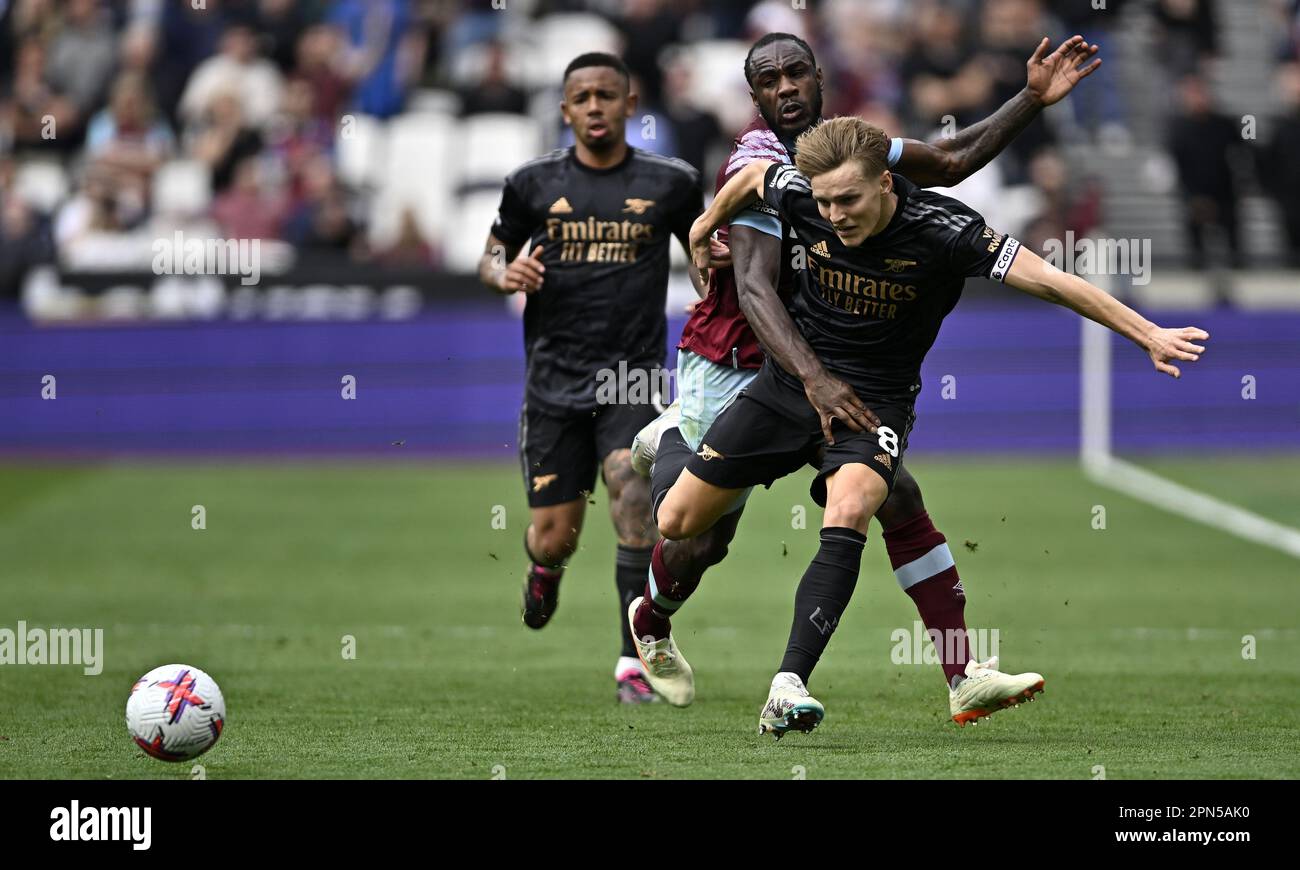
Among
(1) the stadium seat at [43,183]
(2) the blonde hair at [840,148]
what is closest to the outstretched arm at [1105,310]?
(2) the blonde hair at [840,148]

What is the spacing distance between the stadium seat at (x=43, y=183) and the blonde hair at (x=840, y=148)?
16.2 meters

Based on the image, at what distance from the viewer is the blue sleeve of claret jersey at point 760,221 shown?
759cm

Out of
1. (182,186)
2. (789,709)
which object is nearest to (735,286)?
(789,709)

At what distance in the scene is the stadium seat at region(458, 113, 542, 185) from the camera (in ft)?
69.2

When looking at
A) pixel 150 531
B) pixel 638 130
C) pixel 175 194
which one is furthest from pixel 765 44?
pixel 175 194

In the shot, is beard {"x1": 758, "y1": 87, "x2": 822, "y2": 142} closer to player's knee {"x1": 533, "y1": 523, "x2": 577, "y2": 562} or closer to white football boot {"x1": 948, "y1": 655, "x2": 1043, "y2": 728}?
white football boot {"x1": 948, "y1": 655, "x2": 1043, "y2": 728}

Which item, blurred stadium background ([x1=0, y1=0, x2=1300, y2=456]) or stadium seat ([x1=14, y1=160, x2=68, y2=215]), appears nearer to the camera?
blurred stadium background ([x1=0, y1=0, x2=1300, y2=456])

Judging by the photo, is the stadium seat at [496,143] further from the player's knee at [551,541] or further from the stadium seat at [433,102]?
the player's knee at [551,541]

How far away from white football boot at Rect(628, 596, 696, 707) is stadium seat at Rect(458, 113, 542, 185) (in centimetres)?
1323

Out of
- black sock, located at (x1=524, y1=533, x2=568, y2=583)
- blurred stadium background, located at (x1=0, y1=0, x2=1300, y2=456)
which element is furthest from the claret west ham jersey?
blurred stadium background, located at (x1=0, y1=0, x2=1300, y2=456)

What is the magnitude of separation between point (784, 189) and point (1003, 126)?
1045mm

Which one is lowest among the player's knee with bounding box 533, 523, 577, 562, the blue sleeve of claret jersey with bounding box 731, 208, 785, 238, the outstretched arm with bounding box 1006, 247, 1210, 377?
the player's knee with bounding box 533, 523, 577, 562

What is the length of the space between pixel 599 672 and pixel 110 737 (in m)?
2.78

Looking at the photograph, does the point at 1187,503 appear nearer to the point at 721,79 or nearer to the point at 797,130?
the point at 721,79
